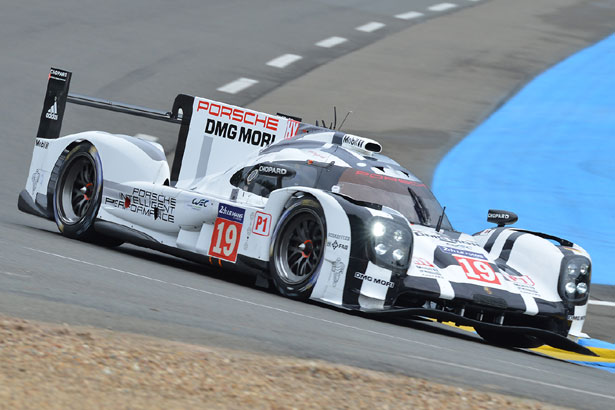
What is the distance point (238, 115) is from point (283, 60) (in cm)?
1202

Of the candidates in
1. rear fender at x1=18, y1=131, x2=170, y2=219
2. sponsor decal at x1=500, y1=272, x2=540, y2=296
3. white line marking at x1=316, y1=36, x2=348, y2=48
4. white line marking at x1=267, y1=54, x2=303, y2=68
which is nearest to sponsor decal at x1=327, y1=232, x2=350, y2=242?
sponsor decal at x1=500, y1=272, x2=540, y2=296

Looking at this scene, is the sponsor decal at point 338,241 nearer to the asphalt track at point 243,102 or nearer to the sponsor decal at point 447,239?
the asphalt track at point 243,102

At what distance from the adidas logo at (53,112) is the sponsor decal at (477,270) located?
4641 mm

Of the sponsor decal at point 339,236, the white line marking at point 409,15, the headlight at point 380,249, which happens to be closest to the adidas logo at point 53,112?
the sponsor decal at point 339,236

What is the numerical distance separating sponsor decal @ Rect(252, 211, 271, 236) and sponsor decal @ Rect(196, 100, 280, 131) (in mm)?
1949

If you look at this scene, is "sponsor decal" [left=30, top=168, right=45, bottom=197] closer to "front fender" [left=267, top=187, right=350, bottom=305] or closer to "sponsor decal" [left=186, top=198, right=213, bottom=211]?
"sponsor decal" [left=186, top=198, right=213, bottom=211]

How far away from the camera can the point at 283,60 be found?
22.5 m

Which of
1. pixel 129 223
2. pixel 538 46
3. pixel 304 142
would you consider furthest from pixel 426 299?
pixel 538 46

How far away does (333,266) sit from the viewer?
315 inches

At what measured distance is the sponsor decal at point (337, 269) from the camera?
26.1 ft

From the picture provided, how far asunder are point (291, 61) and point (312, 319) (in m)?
15.7

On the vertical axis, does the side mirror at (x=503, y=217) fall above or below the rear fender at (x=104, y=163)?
above

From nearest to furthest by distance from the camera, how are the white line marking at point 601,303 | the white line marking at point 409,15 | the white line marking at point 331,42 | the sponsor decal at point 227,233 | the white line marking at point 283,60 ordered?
1. the sponsor decal at point 227,233
2. the white line marking at point 601,303
3. the white line marking at point 283,60
4. the white line marking at point 331,42
5. the white line marking at point 409,15

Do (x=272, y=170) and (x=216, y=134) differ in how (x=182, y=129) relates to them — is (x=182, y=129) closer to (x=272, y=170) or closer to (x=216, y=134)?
(x=216, y=134)
